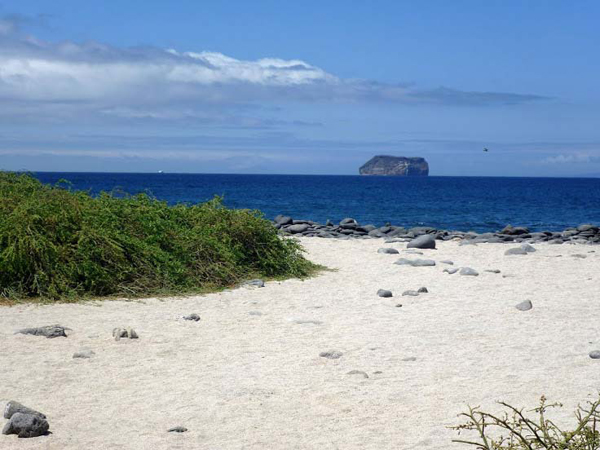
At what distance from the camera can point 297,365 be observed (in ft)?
23.6

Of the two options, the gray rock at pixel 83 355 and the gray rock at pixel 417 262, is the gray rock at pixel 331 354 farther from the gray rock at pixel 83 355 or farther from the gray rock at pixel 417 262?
the gray rock at pixel 417 262

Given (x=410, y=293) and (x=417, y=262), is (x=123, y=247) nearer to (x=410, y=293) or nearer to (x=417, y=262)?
(x=410, y=293)

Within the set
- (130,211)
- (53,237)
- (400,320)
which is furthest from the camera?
(130,211)

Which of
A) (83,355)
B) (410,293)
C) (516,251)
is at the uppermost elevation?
(516,251)

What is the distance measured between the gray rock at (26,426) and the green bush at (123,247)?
5.30 m

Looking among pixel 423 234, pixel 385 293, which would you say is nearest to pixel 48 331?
pixel 385 293

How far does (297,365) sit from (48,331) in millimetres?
3071

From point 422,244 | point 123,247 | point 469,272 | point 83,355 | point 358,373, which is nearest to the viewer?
point 358,373

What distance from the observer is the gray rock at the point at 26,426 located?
17.0 ft

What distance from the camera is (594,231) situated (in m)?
25.9

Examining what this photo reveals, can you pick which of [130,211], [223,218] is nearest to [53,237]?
[130,211]

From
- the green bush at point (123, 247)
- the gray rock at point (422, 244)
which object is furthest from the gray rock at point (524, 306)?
the gray rock at point (422, 244)

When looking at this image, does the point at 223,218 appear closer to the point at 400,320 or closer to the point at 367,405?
the point at 400,320

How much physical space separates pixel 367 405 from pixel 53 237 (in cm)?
675
